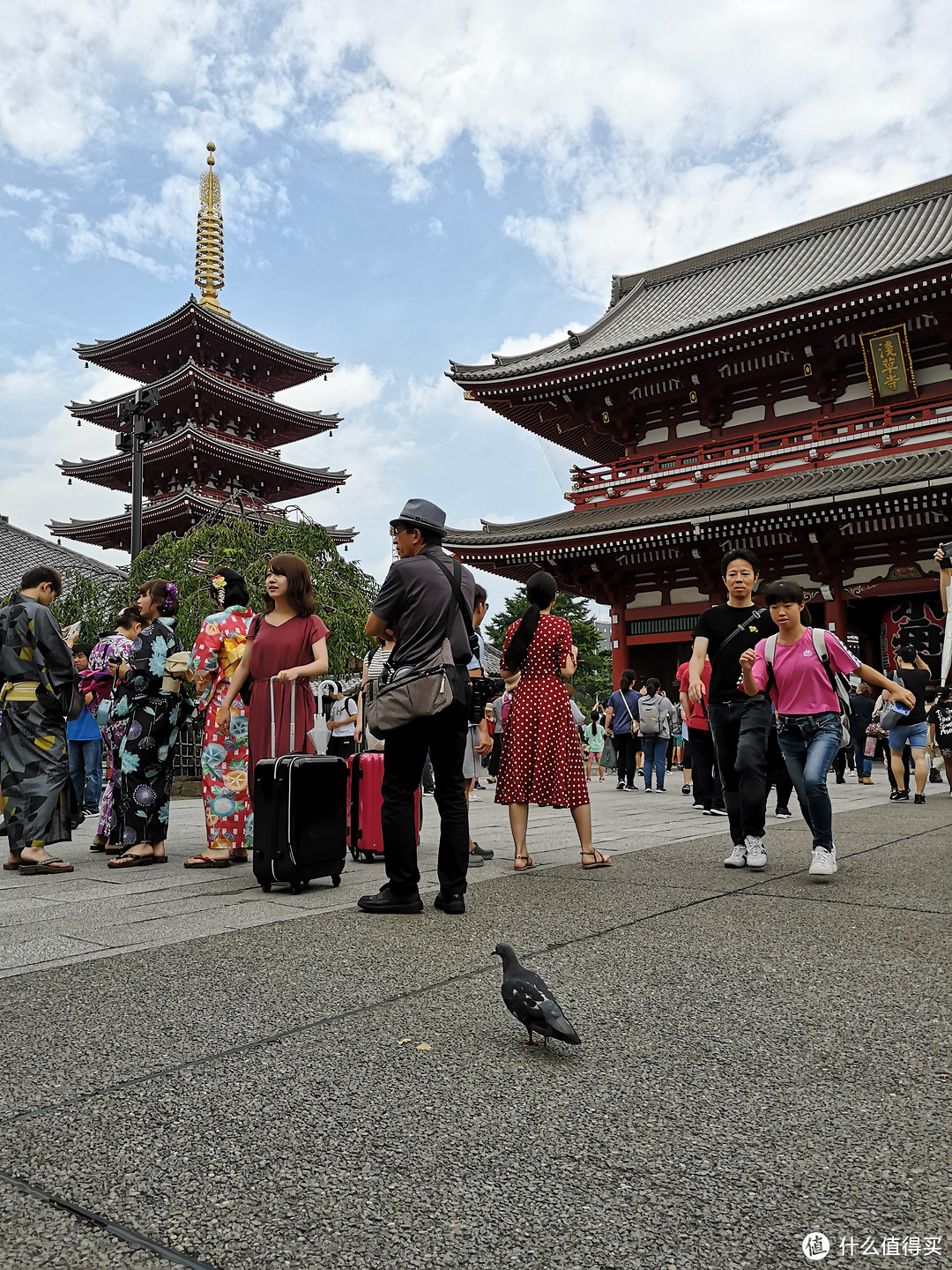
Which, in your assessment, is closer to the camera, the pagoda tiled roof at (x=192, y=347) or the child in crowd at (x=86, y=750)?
the child in crowd at (x=86, y=750)

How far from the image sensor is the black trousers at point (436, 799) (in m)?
3.78

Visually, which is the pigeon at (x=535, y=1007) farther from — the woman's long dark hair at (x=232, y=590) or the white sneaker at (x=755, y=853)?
the woman's long dark hair at (x=232, y=590)

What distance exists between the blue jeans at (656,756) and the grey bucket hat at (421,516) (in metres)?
8.88

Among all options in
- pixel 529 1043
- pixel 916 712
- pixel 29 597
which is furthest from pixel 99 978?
pixel 916 712

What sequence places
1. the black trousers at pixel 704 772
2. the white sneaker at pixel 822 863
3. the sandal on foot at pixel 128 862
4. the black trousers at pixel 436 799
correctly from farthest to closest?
the black trousers at pixel 704 772 < the sandal on foot at pixel 128 862 < the white sneaker at pixel 822 863 < the black trousers at pixel 436 799

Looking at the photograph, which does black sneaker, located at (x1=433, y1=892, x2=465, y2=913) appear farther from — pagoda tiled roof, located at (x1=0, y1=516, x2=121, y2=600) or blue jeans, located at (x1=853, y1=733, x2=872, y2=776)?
pagoda tiled roof, located at (x1=0, y1=516, x2=121, y2=600)

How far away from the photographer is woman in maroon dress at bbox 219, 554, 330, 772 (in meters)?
4.83

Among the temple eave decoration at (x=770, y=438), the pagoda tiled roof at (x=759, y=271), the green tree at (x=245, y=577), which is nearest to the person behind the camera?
the green tree at (x=245, y=577)

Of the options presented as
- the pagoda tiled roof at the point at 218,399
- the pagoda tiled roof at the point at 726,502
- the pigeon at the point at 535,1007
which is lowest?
the pigeon at the point at 535,1007

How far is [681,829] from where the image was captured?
7.04 meters

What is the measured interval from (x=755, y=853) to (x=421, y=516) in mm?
2558

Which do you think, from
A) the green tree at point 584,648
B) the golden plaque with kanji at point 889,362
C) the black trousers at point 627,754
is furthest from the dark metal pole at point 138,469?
the green tree at point 584,648

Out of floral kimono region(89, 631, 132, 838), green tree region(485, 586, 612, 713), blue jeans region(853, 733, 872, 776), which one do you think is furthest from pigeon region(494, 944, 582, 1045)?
green tree region(485, 586, 612, 713)

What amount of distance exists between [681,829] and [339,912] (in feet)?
12.8
